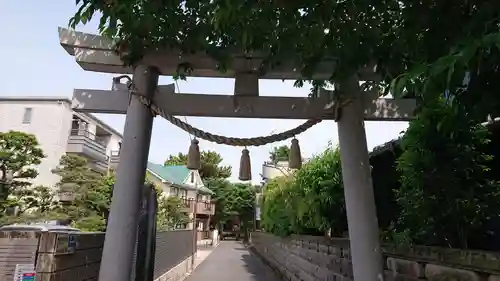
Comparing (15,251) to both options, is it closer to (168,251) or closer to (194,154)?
(194,154)

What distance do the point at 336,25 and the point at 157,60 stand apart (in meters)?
2.22

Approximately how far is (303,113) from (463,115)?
2.32m

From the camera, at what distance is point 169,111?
14.3 ft

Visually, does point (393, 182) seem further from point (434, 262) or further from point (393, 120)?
point (434, 262)

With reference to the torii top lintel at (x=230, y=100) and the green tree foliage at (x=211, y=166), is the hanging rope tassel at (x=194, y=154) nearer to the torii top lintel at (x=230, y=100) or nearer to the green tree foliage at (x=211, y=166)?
the torii top lintel at (x=230, y=100)

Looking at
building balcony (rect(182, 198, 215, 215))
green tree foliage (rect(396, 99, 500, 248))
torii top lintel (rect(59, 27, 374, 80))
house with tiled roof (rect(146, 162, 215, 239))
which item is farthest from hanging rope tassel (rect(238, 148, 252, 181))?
building balcony (rect(182, 198, 215, 215))

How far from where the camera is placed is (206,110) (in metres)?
4.38

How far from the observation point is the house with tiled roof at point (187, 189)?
33125 millimetres

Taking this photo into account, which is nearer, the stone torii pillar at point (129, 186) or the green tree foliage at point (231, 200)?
the stone torii pillar at point (129, 186)

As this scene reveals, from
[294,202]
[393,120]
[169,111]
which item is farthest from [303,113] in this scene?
[294,202]

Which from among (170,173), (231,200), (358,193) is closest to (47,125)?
(170,173)

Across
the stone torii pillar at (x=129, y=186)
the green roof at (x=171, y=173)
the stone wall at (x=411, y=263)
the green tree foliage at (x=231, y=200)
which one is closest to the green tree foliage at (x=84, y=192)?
the stone wall at (x=411, y=263)

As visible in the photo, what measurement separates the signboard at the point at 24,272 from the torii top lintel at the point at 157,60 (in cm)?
218

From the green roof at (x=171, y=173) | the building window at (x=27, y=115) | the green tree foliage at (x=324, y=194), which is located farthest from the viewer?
the green roof at (x=171, y=173)
